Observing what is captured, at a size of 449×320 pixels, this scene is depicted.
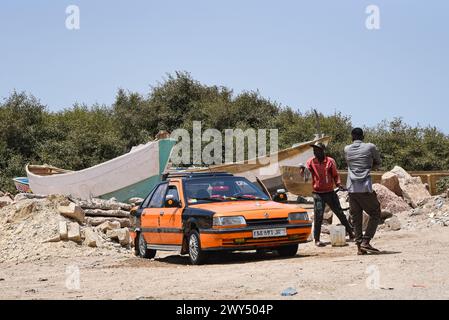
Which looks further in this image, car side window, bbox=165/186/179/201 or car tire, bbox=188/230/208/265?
car side window, bbox=165/186/179/201

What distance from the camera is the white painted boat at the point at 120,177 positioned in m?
33.8

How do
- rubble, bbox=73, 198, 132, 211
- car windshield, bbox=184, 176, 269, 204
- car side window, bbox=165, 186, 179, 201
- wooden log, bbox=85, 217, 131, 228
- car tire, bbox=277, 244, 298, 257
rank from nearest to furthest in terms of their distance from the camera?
car tire, bbox=277, 244, 298, 257
car windshield, bbox=184, 176, 269, 204
car side window, bbox=165, 186, 179, 201
wooden log, bbox=85, 217, 131, 228
rubble, bbox=73, 198, 132, 211

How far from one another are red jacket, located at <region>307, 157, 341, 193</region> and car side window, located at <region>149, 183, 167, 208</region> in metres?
2.96

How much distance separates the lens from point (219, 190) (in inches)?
557

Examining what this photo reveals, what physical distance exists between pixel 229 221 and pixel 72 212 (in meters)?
6.63

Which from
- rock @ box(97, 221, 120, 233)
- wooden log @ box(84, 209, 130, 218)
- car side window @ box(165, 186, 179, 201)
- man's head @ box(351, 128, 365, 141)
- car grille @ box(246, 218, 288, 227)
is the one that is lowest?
rock @ box(97, 221, 120, 233)

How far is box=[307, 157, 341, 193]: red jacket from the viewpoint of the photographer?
49.0 feet

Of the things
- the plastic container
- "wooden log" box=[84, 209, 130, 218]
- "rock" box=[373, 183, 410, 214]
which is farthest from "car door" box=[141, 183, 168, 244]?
"rock" box=[373, 183, 410, 214]

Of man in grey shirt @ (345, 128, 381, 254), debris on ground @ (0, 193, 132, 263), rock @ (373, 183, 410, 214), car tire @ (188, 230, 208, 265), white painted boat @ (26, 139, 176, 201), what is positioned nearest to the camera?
man in grey shirt @ (345, 128, 381, 254)

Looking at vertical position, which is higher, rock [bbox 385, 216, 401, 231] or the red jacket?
the red jacket

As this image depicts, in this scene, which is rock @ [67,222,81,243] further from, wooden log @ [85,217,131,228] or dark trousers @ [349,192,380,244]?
dark trousers @ [349,192,380,244]

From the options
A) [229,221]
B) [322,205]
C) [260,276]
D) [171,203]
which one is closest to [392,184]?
[322,205]

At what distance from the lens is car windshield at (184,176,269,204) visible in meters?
13.9

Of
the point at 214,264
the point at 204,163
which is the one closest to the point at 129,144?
the point at 204,163
